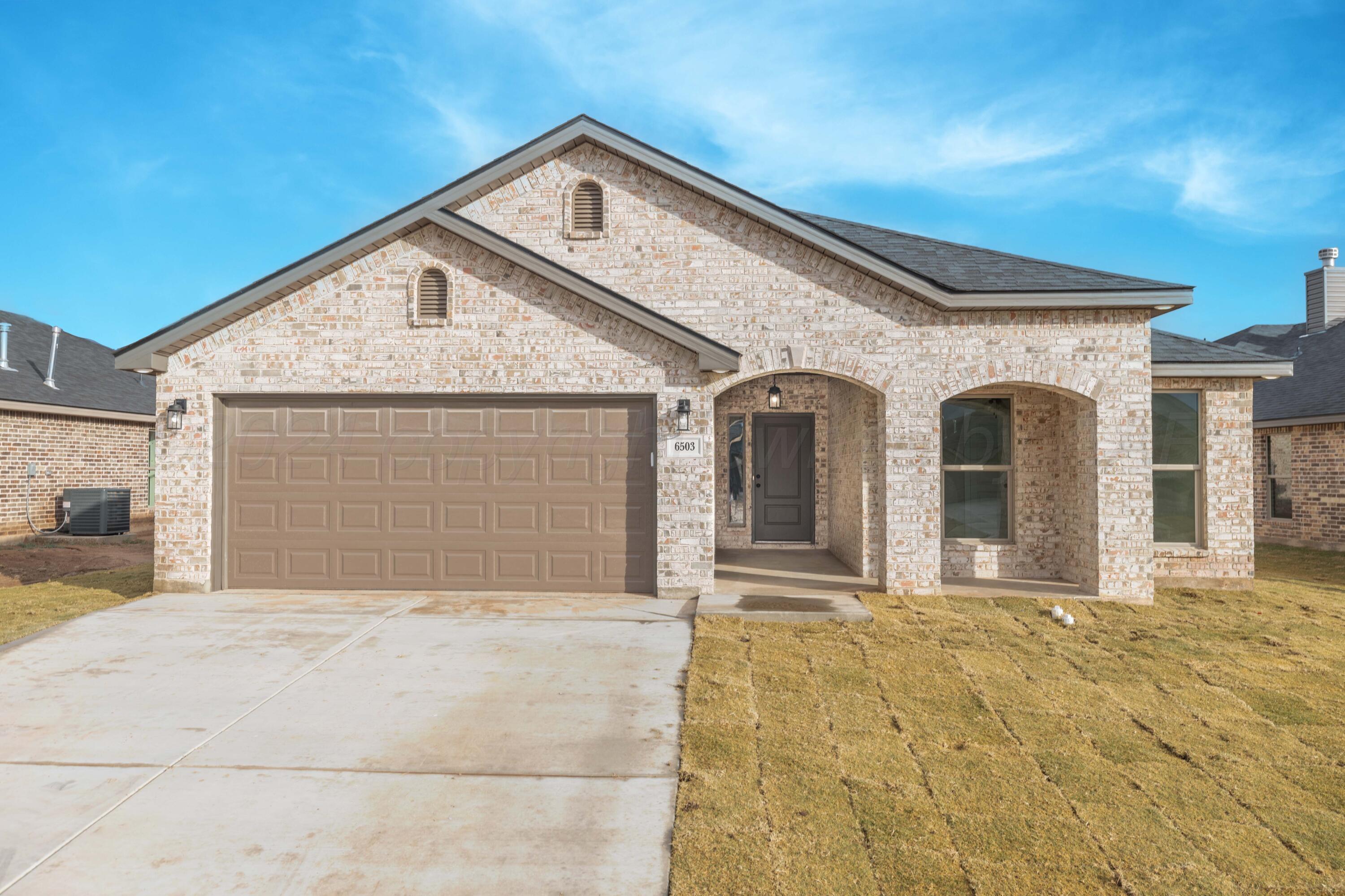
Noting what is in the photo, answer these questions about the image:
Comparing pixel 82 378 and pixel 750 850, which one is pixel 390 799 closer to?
pixel 750 850

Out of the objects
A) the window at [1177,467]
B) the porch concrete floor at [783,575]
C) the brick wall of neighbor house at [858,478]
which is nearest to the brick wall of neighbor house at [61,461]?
the porch concrete floor at [783,575]

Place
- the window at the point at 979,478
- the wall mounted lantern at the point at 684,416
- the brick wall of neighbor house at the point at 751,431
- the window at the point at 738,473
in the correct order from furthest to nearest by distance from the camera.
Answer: the window at the point at 738,473, the brick wall of neighbor house at the point at 751,431, the window at the point at 979,478, the wall mounted lantern at the point at 684,416

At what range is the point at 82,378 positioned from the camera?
1700 cm

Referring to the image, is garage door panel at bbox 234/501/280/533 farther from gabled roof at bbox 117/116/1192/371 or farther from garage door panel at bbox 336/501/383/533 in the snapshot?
gabled roof at bbox 117/116/1192/371

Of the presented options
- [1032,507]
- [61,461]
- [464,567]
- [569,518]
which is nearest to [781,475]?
[1032,507]

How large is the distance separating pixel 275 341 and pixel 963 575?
9.76 meters

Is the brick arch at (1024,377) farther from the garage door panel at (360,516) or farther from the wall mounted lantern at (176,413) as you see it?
the wall mounted lantern at (176,413)

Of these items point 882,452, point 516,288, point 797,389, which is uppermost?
point 516,288

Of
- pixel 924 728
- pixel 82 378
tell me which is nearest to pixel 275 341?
A: pixel 924 728

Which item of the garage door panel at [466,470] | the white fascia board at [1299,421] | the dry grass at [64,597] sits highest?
the white fascia board at [1299,421]

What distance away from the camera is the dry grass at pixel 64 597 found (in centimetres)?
766

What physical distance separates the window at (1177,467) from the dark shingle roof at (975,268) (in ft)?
7.06

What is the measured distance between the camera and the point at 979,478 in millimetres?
10172

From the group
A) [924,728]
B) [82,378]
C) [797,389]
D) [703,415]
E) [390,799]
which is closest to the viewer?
Answer: [390,799]
